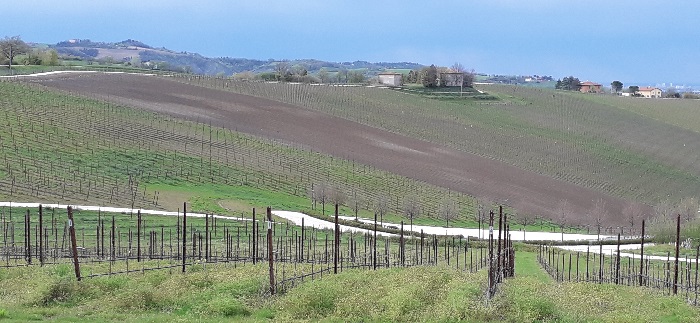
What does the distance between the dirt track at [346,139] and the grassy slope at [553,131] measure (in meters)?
4.39

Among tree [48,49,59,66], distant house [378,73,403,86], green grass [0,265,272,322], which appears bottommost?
green grass [0,265,272,322]

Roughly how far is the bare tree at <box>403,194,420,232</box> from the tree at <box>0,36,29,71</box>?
84676 millimetres

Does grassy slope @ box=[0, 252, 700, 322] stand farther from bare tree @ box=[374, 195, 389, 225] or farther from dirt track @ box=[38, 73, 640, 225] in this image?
dirt track @ box=[38, 73, 640, 225]

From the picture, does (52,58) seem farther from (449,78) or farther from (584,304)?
(584,304)

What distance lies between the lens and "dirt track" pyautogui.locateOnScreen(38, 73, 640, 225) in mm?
70125

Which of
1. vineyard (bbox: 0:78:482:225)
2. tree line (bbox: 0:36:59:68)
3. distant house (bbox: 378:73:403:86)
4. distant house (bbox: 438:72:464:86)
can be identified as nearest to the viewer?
vineyard (bbox: 0:78:482:225)

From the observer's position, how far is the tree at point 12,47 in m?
129

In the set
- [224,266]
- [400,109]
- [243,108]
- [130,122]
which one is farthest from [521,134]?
[224,266]

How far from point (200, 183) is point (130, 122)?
1860cm

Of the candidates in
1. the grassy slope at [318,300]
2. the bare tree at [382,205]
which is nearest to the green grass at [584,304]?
the grassy slope at [318,300]

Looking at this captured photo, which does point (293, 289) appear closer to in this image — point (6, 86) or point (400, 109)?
point (6, 86)

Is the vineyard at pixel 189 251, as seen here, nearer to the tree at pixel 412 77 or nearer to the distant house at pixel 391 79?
the distant house at pixel 391 79

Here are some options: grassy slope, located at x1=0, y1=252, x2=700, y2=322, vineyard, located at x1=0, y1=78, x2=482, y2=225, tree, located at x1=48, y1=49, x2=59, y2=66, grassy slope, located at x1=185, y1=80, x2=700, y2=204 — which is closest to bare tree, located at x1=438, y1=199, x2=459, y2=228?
vineyard, located at x1=0, y1=78, x2=482, y2=225

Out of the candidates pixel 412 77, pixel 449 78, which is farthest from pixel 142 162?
pixel 412 77
